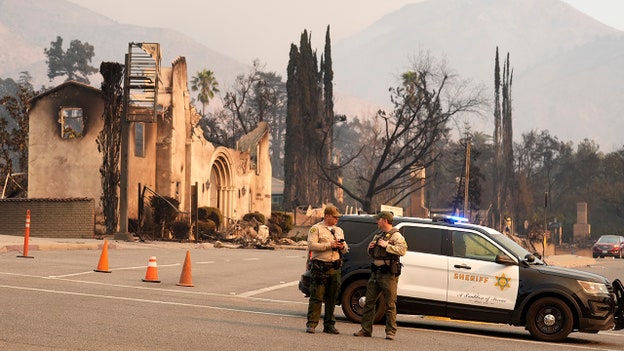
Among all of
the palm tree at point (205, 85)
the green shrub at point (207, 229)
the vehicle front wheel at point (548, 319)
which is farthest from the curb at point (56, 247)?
the palm tree at point (205, 85)

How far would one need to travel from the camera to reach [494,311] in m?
16.8

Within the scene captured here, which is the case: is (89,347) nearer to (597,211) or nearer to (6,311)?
(6,311)

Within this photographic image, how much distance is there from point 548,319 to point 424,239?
7.47 ft

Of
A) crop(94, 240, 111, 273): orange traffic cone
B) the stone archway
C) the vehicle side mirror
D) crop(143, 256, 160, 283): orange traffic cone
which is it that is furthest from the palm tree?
the vehicle side mirror

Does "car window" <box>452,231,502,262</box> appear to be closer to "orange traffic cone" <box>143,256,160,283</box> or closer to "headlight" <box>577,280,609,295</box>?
"headlight" <box>577,280,609,295</box>

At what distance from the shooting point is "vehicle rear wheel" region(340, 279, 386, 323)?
17.1m

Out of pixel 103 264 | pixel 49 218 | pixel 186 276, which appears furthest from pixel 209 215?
pixel 186 276

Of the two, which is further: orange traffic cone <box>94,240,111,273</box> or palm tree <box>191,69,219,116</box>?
palm tree <box>191,69,219,116</box>

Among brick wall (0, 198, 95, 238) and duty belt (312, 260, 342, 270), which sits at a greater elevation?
brick wall (0, 198, 95, 238)

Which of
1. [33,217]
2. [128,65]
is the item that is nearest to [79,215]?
[33,217]

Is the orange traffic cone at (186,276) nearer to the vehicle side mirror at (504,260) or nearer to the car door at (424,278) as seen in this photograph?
the car door at (424,278)

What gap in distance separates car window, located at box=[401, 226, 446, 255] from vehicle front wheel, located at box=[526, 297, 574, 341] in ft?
5.73

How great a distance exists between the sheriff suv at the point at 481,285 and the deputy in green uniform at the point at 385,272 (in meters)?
1.80

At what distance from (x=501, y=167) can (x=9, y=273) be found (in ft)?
296
